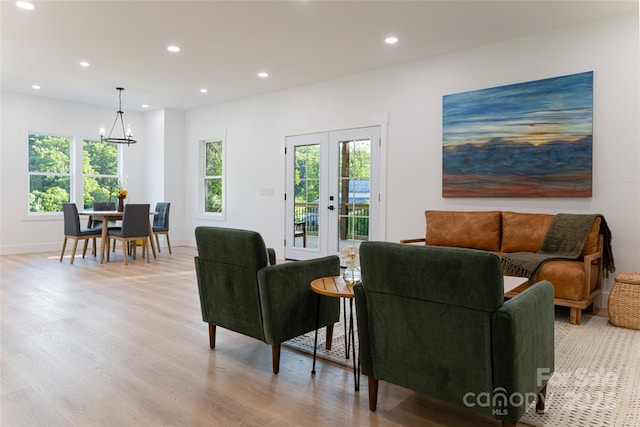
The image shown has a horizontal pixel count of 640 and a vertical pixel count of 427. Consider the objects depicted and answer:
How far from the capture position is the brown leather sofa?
11.5 ft

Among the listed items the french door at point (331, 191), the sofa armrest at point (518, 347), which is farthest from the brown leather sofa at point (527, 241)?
the sofa armrest at point (518, 347)

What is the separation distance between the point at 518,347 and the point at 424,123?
13.5 feet

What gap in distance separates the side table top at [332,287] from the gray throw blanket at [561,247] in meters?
1.85

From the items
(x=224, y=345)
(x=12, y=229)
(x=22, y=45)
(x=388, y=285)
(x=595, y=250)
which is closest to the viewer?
(x=388, y=285)

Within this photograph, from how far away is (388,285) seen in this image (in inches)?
72.9

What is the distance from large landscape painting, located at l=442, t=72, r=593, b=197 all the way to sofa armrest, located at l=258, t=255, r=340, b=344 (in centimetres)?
279

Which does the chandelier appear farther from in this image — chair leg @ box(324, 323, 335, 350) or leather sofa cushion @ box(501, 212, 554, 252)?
leather sofa cushion @ box(501, 212, 554, 252)

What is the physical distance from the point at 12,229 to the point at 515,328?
8410 mm

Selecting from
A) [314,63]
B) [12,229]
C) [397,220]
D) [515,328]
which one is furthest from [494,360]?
[12,229]

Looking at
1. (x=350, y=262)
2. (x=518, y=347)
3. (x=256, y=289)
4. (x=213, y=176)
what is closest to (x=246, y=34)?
(x=350, y=262)

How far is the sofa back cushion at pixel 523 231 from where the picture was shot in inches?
165

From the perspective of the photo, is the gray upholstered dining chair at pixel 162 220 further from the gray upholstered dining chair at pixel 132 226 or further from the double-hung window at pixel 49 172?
the double-hung window at pixel 49 172

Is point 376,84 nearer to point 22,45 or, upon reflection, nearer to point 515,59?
point 515,59

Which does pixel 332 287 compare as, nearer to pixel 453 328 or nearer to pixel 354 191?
pixel 453 328
